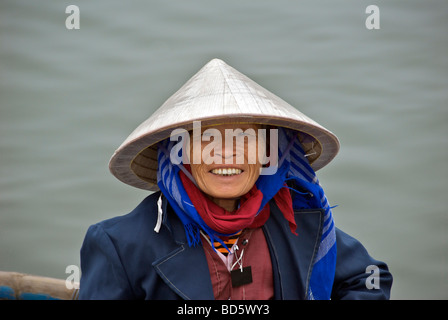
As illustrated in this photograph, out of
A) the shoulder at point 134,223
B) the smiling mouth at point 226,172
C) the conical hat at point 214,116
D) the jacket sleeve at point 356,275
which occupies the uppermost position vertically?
the conical hat at point 214,116

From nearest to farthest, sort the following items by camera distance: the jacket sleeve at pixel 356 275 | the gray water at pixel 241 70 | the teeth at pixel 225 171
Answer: the teeth at pixel 225 171 → the jacket sleeve at pixel 356 275 → the gray water at pixel 241 70

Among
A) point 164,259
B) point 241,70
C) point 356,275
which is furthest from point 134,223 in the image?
point 241,70

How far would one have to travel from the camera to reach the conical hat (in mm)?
1296

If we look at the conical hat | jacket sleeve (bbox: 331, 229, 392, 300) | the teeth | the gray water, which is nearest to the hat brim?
the conical hat

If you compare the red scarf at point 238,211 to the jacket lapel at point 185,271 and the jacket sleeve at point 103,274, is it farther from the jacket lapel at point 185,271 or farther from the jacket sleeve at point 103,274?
the jacket sleeve at point 103,274

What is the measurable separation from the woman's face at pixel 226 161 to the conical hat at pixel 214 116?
0.13ft

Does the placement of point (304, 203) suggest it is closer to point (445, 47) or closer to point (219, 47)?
point (219, 47)

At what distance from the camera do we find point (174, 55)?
3170mm

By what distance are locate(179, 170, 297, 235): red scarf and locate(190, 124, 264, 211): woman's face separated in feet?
0.11

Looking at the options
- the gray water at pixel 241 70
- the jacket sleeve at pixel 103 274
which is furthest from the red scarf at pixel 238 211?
the gray water at pixel 241 70

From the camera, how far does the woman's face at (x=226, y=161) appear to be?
4.55 feet

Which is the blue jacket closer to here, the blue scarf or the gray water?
the blue scarf
